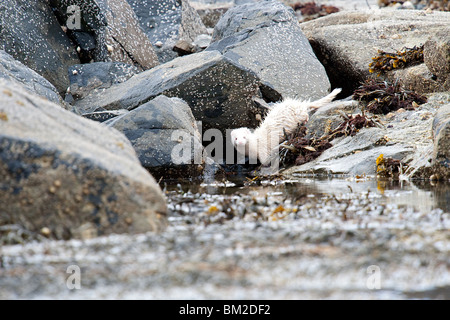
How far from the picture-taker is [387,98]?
322 inches

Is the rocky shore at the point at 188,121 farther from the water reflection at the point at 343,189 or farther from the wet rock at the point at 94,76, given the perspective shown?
the water reflection at the point at 343,189

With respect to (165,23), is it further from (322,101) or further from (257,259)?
(257,259)

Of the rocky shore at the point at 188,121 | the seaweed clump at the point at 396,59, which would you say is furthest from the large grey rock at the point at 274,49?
the seaweed clump at the point at 396,59

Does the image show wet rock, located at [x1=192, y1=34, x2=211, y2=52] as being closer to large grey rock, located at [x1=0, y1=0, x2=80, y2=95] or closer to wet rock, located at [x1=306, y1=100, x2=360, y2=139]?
large grey rock, located at [x1=0, y1=0, x2=80, y2=95]

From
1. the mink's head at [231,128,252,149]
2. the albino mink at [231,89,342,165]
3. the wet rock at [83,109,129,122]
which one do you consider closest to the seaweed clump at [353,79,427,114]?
the albino mink at [231,89,342,165]

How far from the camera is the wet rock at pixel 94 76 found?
31.1ft

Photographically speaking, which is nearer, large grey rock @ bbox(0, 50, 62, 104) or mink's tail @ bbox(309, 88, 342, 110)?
large grey rock @ bbox(0, 50, 62, 104)

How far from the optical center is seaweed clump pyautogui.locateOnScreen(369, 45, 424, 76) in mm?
9375

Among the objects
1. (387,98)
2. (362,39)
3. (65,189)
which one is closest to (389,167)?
(387,98)

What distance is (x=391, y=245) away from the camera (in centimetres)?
279

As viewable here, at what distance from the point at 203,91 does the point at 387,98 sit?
303 centimetres

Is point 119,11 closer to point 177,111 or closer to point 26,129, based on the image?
point 177,111

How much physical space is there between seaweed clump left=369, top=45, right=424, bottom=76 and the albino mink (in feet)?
4.59

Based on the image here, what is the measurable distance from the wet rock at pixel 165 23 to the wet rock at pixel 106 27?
4.80ft
